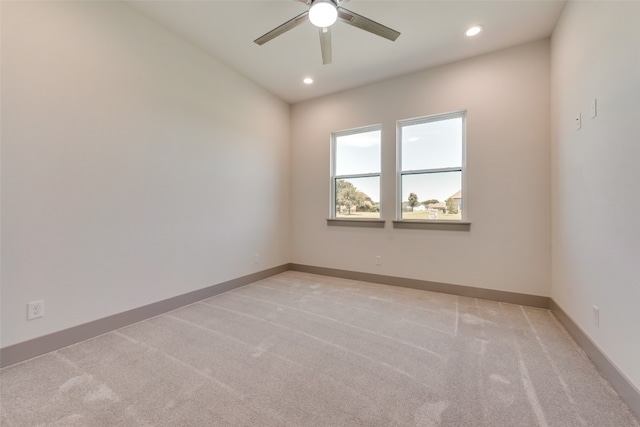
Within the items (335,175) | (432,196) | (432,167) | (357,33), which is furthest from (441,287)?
(357,33)

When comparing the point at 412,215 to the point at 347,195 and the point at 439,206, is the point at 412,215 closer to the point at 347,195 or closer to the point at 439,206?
the point at 439,206

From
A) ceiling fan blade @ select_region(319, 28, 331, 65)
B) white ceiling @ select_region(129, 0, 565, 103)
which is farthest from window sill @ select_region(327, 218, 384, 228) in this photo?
ceiling fan blade @ select_region(319, 28, 331, 65)

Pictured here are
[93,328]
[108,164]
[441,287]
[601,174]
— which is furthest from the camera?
[441,287]

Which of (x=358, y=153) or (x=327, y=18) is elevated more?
(x=327, y=18)

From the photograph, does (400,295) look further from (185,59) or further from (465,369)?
(185,59)

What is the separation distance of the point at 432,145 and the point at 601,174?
6.14 feet

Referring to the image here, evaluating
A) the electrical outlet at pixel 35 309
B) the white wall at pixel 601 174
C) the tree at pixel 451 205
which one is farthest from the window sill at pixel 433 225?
the electrical outlet at pixel 35 309

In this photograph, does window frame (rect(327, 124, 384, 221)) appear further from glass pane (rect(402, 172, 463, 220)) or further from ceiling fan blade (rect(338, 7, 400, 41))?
ceiling fan blade (rect(338, 7, 400, 41))

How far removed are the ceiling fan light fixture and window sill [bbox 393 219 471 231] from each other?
8.20 ft

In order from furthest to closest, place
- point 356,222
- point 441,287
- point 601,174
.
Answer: point 356,222
point 441,287
point 601,174

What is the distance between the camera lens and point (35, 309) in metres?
1.87

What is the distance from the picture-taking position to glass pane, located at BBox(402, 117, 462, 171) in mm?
3312

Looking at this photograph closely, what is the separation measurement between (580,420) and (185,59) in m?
4.27

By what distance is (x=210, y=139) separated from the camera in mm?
3164
